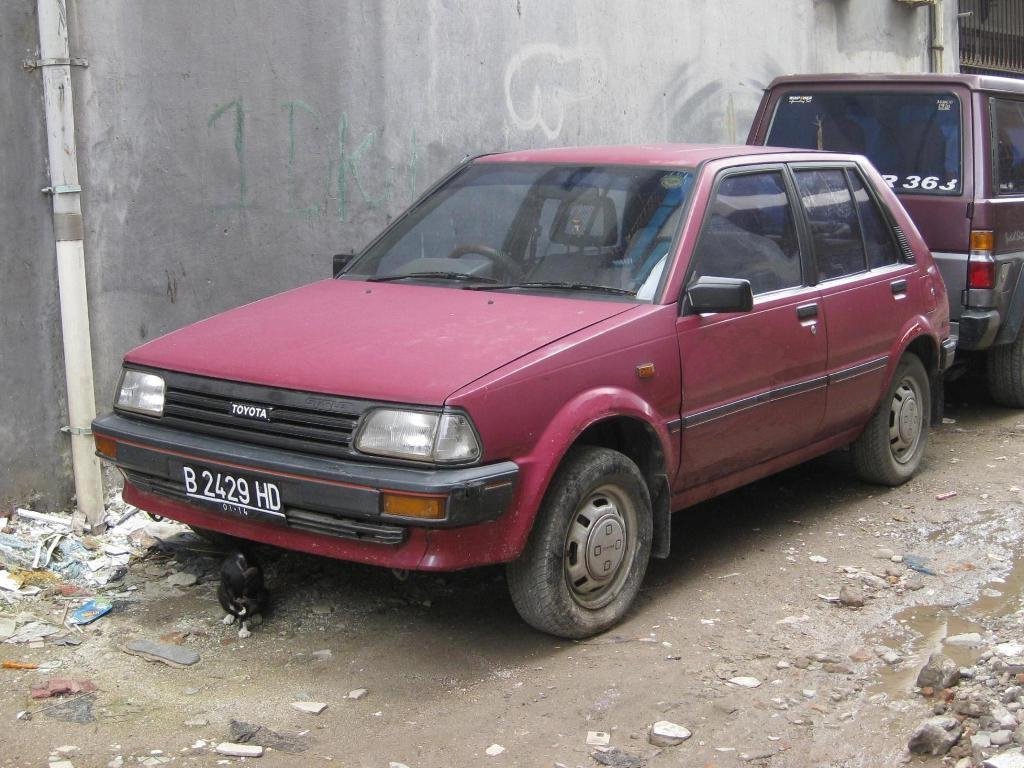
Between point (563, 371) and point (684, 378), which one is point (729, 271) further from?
point (563, 371)

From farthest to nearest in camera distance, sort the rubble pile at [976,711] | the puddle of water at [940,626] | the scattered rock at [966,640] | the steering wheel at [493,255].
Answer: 1. the steering wheel at [493,255]
2. the scattered rock at [966,640]
3. the puddle of water at [940,626]
4. the rubble pile at [976,711]

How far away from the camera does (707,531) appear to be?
5855 mm

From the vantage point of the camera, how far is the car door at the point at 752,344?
4852 millimetres

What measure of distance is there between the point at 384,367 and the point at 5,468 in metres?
2.40

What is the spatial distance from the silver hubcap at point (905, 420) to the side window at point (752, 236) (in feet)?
4.02

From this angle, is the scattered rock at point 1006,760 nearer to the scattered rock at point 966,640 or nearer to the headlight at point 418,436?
the scattered rock at point 966,640

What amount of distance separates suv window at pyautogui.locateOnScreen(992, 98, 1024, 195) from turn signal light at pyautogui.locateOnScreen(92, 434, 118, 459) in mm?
5260

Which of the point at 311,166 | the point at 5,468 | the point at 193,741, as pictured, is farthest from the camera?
the point at 311,166

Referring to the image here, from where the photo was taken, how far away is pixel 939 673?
13.1ft

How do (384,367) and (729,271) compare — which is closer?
(384,367)

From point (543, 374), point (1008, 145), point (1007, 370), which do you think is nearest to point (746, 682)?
point (543, 374)

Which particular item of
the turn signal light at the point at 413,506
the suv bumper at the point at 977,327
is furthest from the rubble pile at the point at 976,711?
the suv bumper at the point at 977,327

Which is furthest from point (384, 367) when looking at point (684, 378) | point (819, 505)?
point (819, 505)

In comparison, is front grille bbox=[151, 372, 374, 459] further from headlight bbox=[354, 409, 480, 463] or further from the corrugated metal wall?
the corrugated metal wall
